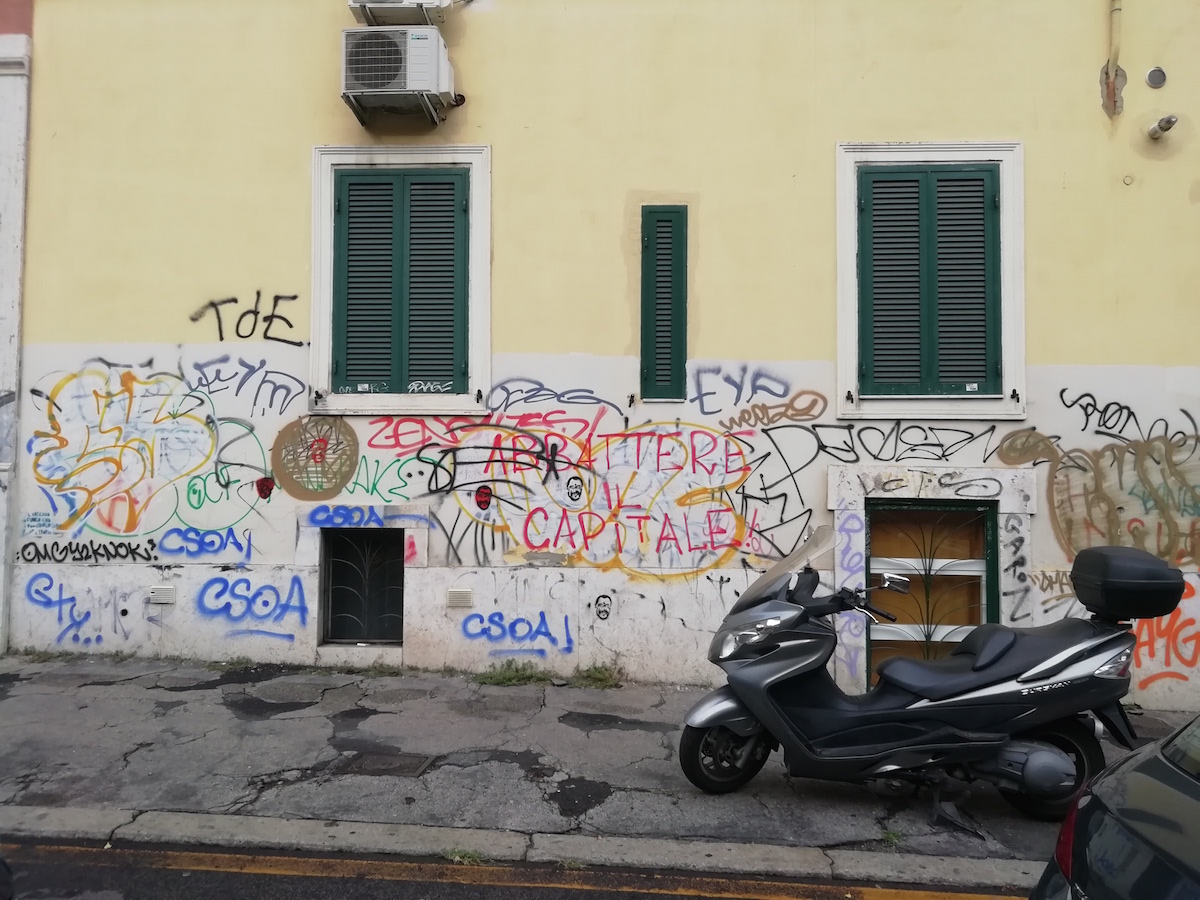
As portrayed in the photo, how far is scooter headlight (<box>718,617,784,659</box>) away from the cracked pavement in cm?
81

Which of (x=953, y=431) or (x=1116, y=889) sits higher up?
(x=953, y=431)

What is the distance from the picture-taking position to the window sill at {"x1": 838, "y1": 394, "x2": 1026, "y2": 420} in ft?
20.9

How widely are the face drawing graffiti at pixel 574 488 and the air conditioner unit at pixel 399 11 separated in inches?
148

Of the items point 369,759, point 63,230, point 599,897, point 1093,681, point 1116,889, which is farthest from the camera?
point 63,230

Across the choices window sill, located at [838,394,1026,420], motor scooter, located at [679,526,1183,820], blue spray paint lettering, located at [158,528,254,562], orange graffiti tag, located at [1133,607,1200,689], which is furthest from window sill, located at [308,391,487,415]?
orange graffiti tag, located at [1133,607,1200,689]

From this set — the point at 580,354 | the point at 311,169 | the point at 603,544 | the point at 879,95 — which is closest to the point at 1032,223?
the point at 879,95

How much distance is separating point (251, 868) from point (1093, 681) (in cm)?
397

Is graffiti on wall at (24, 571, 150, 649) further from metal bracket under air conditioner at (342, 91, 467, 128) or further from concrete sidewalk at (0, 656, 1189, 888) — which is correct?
metal bracket under air conditioner at (342, 91, 467, 128)

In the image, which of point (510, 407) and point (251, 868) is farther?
point (510, 407)

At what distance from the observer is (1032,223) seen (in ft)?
21.2

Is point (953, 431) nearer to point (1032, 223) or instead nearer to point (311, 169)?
point (1032, 223)

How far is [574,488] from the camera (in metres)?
6.54

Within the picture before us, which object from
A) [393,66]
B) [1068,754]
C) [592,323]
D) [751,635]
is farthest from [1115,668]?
[393,66]

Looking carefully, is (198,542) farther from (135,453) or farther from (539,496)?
(539,496)
